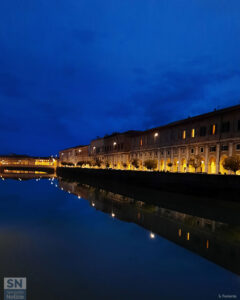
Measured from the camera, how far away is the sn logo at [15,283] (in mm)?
8867

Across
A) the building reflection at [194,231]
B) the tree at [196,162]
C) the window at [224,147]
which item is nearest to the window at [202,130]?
the tree at [196,162]

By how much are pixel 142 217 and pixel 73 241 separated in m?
8.31

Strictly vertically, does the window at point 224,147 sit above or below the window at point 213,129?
below

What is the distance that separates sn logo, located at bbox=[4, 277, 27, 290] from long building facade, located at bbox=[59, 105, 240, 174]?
37889 millimetres

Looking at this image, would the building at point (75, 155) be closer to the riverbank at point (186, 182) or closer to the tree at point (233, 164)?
the riverbank at point (186, 182)

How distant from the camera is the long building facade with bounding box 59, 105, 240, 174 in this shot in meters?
42.3

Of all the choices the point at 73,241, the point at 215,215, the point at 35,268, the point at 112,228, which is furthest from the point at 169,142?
the point at 35,268

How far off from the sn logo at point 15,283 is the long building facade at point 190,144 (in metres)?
37.9

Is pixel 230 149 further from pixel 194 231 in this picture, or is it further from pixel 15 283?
pixel 15 283

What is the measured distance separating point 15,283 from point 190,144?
150 feet

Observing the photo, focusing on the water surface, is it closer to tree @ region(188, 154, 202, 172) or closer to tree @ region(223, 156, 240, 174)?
tree @ region(223, 156, 240, 174)

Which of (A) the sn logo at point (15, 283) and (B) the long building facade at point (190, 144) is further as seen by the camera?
Result: (B) the long building facade at point (190, 144)

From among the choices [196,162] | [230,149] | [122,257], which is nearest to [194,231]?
[122,257]

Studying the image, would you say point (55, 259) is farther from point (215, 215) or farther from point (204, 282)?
point (215, 215)
